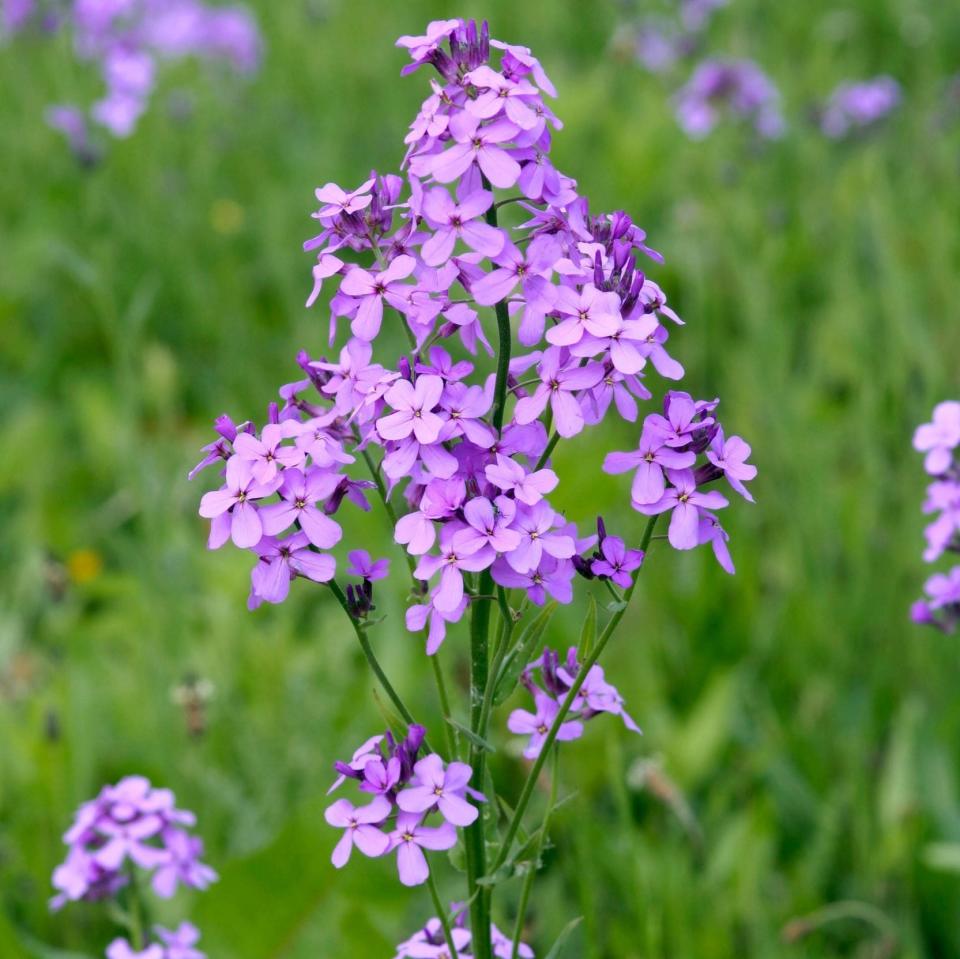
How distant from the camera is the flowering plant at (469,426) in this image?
1.23 m

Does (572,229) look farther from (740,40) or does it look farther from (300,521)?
(740,40)

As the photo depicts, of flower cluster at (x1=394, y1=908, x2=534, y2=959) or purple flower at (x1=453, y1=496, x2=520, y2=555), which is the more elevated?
purple flower at (x1=453, y1=496, x2=520, y2=555)

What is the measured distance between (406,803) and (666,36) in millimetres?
4960

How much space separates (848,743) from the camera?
2.76 m

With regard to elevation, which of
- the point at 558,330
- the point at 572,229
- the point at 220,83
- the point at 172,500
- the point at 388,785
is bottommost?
the point at 388,785

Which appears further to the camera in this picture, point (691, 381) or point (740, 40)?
point (740, 40)

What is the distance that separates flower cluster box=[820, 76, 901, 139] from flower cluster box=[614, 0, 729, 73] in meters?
0.52

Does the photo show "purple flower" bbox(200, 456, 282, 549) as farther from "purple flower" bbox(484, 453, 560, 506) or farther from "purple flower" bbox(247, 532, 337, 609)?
"purple flower" bbox(484, 453, 560, 506)

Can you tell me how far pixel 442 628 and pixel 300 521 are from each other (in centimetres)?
16

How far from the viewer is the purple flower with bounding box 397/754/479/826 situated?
4.10 feet

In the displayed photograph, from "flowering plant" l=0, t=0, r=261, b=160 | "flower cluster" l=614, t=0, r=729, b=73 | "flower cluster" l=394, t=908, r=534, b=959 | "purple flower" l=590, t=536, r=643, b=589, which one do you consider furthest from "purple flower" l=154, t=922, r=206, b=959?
"flower cluster" l=614, t=0, r=729, b=73

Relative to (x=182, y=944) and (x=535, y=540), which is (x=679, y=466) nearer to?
(x=535, y=540)

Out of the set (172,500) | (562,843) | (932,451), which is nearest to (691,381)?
(172,500)

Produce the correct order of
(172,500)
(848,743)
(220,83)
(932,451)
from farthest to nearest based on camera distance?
(220,83)
(172,500)
(848,743)
(932,451)
